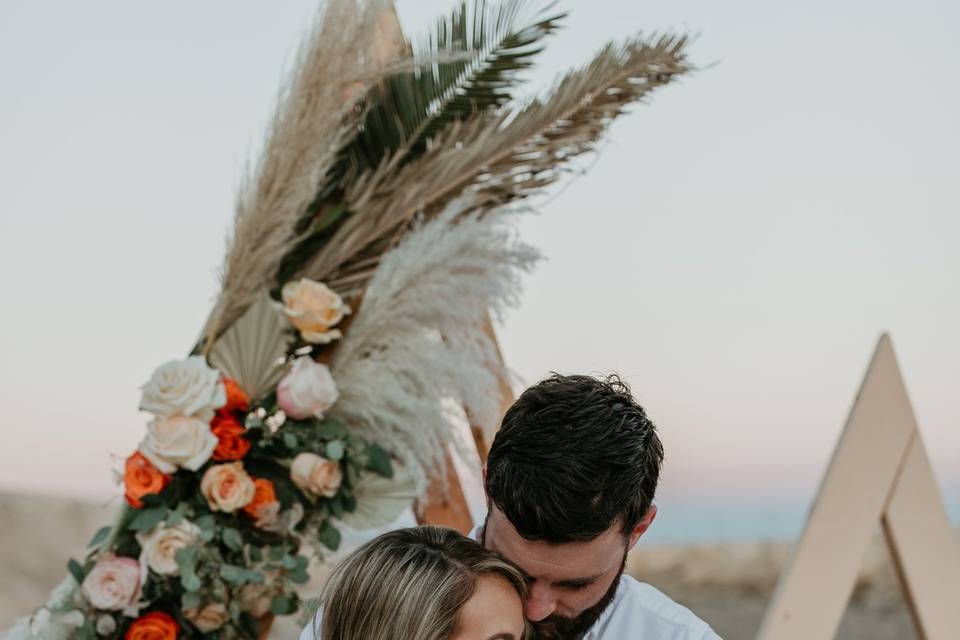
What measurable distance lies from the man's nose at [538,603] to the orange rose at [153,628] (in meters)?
1.02

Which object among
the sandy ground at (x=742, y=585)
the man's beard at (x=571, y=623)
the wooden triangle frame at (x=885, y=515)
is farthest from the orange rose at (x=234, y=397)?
the sandy ground at (x=742, y=585)

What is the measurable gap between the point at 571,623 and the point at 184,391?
102cm

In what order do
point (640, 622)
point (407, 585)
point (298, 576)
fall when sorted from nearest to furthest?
point (407, 585), point (640, 622), point (298, 576)

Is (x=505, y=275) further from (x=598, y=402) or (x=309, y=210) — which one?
(x=598, y=402)

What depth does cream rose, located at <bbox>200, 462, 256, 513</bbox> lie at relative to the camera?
86.7 inches

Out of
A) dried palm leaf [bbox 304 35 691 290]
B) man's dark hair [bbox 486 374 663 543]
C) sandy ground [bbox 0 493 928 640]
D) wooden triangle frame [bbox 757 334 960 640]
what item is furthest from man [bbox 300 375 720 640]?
sandy ground [bbox 0 493 928 640]

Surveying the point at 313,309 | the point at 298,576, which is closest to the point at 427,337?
the point at 313,309

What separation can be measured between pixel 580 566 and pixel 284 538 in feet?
3.15

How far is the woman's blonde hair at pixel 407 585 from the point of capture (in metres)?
1.44

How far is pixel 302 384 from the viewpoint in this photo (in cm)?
227

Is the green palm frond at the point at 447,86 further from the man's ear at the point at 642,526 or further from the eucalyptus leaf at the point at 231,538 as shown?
the man's ear at the point at 642,526

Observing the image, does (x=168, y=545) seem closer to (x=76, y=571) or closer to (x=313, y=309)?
(x=76, y=571)

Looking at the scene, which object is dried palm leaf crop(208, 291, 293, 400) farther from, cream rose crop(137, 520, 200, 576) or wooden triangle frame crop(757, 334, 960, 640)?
wooden triangle frame crop(757, 334, 960, 640)

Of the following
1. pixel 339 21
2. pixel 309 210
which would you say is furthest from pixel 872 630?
pixel 339 21
